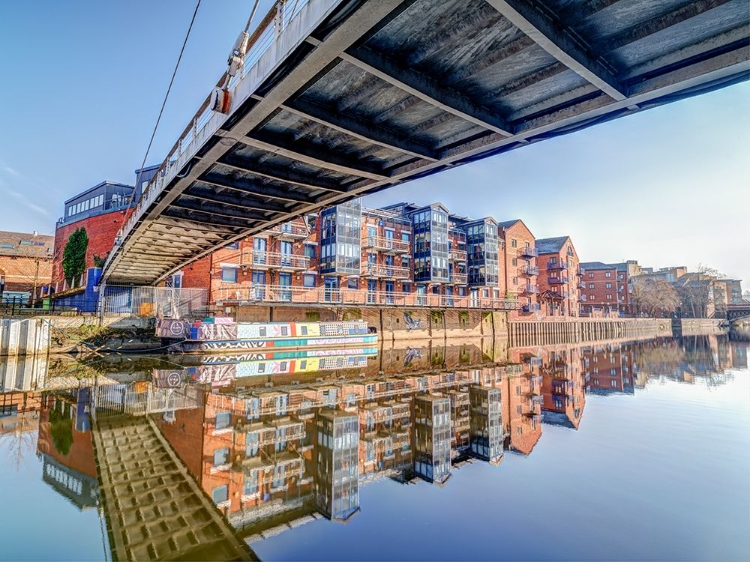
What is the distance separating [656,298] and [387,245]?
6594 cm

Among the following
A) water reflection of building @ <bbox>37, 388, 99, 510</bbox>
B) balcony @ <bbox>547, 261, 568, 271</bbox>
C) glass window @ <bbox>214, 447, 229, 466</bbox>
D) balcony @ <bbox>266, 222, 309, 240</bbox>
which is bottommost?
glass window @ <bbox>214, 447, 229, 466</bbox>

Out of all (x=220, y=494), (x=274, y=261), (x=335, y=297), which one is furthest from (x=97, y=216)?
(x=220, y=494)

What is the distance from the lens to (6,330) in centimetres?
1958

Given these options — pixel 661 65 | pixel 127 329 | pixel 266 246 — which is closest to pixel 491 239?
pixel 266 246

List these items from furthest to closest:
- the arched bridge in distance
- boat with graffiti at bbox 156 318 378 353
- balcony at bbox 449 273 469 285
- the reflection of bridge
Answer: the reflection of bridge, balcony at bbox 449 273 469 285, boat with graffiti at bbox 156 318 378 353, the arched bridge in distance

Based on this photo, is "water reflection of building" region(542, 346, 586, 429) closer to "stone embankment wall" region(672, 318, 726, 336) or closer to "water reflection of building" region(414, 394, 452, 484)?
"water reflection of building" region(414, 394, 452, 484)

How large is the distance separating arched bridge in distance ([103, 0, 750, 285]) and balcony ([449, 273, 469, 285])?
111ft

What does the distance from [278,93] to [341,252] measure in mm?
26392

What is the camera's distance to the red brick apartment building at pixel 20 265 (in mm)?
43625

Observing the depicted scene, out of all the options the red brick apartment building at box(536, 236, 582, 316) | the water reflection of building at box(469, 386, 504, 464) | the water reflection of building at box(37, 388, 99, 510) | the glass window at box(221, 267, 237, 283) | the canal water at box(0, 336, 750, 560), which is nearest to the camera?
the canal water at box(0, 336, 750, 560)

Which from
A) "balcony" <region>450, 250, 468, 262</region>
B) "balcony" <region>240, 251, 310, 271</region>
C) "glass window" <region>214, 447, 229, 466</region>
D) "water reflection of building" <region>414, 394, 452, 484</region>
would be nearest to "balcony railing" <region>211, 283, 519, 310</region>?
"balcony" <region>240, 251, 310, 271</region>

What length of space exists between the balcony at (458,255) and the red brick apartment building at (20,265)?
44.4m

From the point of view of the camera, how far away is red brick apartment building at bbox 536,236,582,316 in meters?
58.2

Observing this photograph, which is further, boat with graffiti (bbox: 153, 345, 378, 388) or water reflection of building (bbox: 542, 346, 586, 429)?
boat with graffiti (bbox: 153, 345, 378, 388)
